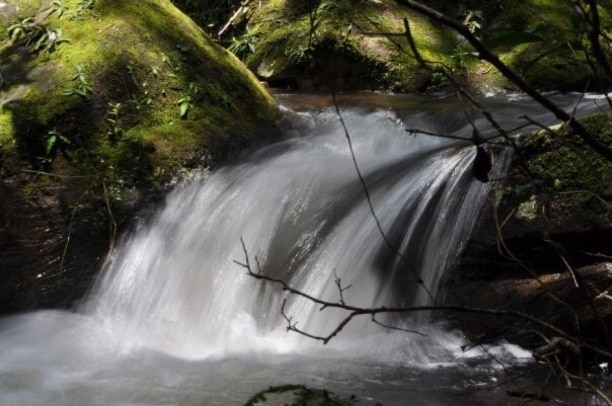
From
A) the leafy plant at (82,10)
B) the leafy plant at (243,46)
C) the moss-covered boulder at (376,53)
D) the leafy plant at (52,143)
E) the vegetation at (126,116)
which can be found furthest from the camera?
the leafy plant at (243,46)

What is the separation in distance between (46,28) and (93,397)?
11.7 feet

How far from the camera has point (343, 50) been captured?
905cm

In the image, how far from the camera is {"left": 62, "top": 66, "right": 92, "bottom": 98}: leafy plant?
560 cm

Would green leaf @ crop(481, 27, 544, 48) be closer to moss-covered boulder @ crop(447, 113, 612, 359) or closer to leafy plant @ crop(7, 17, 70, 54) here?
moss-covered boulder @ crop(447, 113, 612, 359)

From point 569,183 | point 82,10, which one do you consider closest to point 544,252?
point 569,183

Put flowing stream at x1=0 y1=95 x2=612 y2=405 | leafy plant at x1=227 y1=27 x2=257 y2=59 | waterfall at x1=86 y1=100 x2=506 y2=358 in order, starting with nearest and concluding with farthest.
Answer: flowing stream at x1=0 y1=95 x2=612 y2=405 < waterfall at x1=86 y1=100 x2=506 y2=358 < leafy plant at x1=227 y1=27 x2=257 y2=59

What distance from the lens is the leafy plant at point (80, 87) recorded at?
560 cm

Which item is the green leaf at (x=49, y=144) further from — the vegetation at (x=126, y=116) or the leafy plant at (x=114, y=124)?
the leafy plant at (x=114, y=124)

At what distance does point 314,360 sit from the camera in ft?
13.4

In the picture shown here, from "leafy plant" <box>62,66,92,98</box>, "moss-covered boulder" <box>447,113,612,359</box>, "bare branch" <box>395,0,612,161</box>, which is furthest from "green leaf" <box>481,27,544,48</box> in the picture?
"leafy plant" <box>62,66,92,98</box>

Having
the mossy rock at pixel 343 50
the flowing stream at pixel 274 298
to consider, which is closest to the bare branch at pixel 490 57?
the flowing stream at pixel 274 298

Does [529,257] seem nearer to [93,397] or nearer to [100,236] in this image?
[93,397]

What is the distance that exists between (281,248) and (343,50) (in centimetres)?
466

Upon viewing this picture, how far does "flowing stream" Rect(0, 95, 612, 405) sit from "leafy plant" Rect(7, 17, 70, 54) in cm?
164
